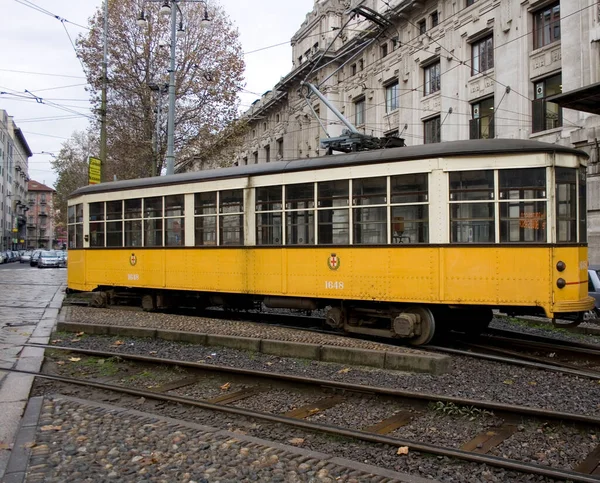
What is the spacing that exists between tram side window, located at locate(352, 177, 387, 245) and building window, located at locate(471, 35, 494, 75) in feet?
50.5

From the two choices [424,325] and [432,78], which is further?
[432,78]

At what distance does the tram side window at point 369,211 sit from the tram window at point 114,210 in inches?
241

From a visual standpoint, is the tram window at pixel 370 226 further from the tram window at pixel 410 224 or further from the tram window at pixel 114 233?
the tram window at pixel 114 233

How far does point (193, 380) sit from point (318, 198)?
3.87m

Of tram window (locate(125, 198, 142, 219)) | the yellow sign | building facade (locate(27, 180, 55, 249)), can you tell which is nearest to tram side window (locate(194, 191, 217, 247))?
tram window (locate(125, 198, 142, 219))

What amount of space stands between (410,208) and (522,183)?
161 cm

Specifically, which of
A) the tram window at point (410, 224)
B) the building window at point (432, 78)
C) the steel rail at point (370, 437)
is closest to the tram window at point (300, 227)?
the tram window at point (410, 224)

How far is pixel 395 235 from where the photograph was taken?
27.6ft

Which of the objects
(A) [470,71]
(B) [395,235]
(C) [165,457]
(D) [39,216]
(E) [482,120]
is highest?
(D) [39,216]

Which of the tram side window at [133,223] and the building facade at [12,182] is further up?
the building facade at [12,182]

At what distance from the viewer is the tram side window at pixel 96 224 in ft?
42.5

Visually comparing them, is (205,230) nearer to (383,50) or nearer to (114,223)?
(114,223)

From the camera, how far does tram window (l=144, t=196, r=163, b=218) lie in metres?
11.6

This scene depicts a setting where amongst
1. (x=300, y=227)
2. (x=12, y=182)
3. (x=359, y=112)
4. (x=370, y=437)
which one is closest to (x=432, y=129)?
(x=359, y=112)
